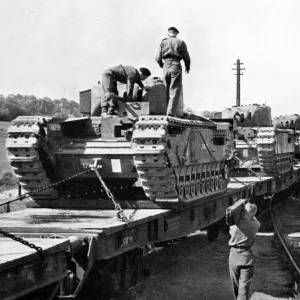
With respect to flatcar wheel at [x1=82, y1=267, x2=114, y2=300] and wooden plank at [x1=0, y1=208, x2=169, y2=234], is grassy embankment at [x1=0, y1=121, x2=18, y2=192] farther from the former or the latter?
flatcar wheel at [x1=82, y1=267, x2=114, y2=300]

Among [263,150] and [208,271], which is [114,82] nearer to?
[208,271]

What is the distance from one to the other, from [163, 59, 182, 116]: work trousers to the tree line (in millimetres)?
21443

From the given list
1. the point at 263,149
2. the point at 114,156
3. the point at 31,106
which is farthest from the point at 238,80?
the point at 114,156

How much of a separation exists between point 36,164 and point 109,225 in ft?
8.49

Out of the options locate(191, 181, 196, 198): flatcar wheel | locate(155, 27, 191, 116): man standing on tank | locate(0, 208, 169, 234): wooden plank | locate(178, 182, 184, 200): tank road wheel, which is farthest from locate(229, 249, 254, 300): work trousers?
locate(155, 27, 191, 116): man standing on tank

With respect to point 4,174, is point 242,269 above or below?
above

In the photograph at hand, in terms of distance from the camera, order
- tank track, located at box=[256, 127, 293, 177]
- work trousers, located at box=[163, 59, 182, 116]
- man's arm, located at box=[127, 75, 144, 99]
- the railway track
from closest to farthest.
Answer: the railway track
man's arm, located at box=[127, 75, 144, 99]
work trousers, located at box=[163, 59, 182, 116]
tank track, located at box=[256, 127, 293, 177]

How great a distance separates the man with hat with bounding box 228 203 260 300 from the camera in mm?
8203

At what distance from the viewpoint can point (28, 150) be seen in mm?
10156

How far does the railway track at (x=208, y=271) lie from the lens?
10.4 meters

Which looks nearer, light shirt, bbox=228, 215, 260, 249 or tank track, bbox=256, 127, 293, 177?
light shirt, bbox=228, 215, 260, 249

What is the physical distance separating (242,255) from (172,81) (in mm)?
4859

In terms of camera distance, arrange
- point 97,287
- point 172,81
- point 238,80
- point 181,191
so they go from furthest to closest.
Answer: point 238,80 → point 172,81 → point 181,191 → point 97,287

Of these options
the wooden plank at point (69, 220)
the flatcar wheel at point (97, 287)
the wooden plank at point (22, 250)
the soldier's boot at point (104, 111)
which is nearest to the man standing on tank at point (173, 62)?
the soldier's boot at point (104, 111)
